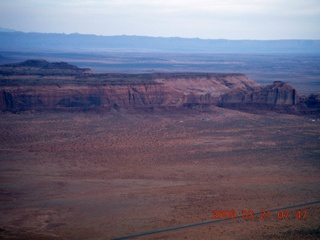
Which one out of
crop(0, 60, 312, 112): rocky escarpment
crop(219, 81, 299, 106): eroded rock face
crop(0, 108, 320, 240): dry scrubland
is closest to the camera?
crop(0, 108, 320, 240): dry scrubland

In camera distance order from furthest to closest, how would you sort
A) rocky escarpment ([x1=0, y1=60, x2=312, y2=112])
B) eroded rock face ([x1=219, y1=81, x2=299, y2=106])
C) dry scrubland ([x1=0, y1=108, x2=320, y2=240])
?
eroded rock face ([x1=219, y1=81, x2=299, y2=106]) → rocky escarpment ([x1=0, y1=60, x2=312, y2=112]) → dry scrubland ([x1=0, y1=108, x2=320, y2=240])

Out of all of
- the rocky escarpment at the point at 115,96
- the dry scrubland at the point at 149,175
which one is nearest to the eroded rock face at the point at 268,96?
the rocky escarpment at the point at 115,96

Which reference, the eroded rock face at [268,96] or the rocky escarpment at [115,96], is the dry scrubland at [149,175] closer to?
the rocky escarpment at [115,96]

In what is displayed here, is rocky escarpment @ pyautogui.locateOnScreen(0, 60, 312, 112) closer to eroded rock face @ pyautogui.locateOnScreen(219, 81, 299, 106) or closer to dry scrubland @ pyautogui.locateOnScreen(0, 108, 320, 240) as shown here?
eroded rock face @ pyautogui.locateOnScreen(219, 81, 299, 106)

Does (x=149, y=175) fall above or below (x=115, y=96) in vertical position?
below

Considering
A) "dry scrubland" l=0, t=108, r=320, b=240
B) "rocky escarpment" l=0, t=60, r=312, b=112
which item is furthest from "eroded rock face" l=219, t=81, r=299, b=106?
"dry scrubland" l=0, t=108, r=320, b=240

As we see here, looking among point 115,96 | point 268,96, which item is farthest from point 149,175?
point 268,96

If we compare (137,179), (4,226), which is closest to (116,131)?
(137,179)

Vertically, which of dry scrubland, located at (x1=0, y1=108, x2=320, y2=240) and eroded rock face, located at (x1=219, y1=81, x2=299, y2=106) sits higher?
eroded rock face, located at (x1=219, y1=81, x2=299, y2=106)

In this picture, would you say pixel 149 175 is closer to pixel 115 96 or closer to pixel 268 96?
pixel 115 96

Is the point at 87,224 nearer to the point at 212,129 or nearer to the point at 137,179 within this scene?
the point at 137,179
